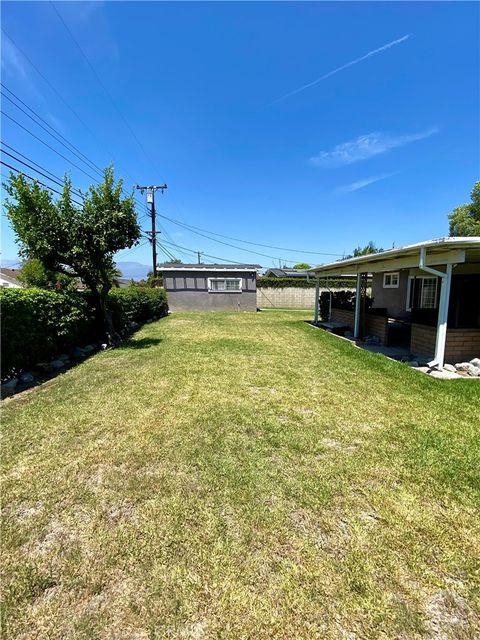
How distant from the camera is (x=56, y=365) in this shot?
19.6 feet

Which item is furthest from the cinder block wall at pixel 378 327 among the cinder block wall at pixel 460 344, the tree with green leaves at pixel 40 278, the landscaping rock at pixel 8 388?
the tree with green leaves at pixel 40 278

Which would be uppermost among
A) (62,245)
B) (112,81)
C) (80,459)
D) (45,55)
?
(112,81)

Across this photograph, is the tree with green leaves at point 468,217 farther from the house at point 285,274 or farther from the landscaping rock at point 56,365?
the landscaping rock at point 56,365

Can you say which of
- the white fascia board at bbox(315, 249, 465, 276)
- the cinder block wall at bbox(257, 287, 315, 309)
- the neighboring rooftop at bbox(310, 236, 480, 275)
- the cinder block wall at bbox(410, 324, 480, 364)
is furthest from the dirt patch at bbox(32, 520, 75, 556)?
the cinder block wall at bbox(257, 287, 315, 309)

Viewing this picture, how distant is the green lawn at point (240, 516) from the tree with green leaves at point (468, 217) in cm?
2499

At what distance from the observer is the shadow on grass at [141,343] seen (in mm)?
8009

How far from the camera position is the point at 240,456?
9.59 feet

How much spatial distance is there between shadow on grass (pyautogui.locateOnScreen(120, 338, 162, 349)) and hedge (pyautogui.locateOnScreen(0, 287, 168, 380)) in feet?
2.96

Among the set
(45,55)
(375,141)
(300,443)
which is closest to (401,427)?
(300,443)

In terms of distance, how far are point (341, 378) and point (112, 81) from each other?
467 inches

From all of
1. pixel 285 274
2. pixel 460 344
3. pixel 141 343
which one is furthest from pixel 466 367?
pixel 285 274

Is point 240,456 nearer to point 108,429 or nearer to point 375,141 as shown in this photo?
point 108,429

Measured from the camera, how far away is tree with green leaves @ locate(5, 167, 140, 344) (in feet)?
21.6

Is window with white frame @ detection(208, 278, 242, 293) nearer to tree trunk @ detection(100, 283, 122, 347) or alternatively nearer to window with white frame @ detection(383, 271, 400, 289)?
window with white frame @ detection(383, 271, 400, 289)
